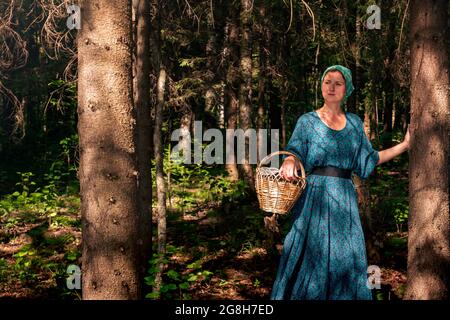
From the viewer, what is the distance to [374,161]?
14.8 ft

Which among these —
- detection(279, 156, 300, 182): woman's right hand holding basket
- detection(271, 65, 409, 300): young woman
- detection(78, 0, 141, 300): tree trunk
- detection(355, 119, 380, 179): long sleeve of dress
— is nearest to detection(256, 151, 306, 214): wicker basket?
detection(279, 156, 300, 182): woman's right hand holding basket

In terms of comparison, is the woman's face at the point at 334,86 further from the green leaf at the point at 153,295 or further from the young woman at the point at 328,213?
the green leaf at the point at 153,295

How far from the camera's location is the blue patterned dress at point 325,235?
4277mm

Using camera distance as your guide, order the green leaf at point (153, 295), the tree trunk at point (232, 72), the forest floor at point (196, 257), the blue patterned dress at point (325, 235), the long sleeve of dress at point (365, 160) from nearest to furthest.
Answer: the blue patterned dress at point (325, 235)
the long sleeve of dress at point (365, 160)
the green leaf at point (153, 295)
the forest floor at point (196, 257)
the tree trunk at point (232, 72)

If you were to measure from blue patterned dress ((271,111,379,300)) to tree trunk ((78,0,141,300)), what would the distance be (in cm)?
158

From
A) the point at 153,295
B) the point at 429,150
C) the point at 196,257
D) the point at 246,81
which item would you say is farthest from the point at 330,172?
the point at 246,81

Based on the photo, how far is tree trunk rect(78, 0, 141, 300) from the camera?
3.39m

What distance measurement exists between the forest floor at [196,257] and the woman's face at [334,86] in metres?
2.34

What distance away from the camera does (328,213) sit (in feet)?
14.3

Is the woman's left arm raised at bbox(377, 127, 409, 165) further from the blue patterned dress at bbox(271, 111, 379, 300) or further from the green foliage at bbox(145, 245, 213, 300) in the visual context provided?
the green foliage at bbox(145, 245, 213, 300)

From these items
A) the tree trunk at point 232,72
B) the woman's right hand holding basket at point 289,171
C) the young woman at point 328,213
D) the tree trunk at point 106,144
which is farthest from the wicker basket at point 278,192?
the tree trunk at point 232,72

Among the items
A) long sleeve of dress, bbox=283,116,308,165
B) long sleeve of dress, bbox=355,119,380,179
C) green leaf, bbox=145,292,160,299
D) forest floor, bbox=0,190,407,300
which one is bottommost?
forest floor, bbox=0,190,407,300

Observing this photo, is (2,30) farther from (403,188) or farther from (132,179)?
(403,188)

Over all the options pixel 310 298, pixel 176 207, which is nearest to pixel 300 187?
pixel 310 298
